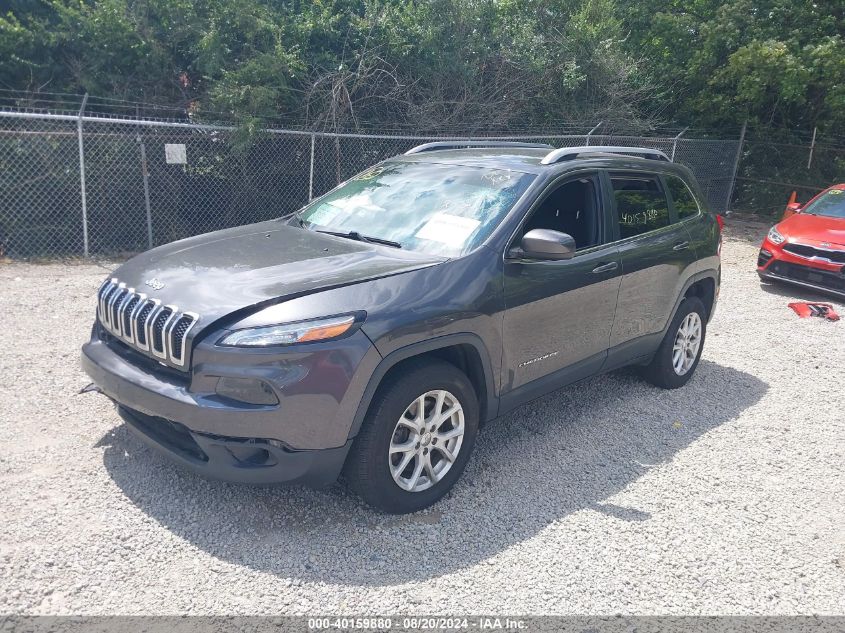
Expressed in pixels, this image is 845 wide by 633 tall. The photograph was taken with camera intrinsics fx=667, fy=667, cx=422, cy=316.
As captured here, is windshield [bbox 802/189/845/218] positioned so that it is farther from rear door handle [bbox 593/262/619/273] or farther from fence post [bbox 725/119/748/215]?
rear door handle [bbox 593/262/619/273]

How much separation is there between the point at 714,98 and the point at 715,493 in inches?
528

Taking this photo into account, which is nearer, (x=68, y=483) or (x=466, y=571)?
(x=466, y=571)

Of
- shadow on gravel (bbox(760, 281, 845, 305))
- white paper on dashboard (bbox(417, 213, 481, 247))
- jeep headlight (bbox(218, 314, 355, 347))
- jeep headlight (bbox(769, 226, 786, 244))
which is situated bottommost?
shadow on gravel (bbox(760, 281, 845, 305))

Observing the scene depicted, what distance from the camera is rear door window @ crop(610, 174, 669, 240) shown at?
467 centimetres

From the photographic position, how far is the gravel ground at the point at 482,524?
9.56 ft

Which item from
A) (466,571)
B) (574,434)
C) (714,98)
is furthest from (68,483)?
(714,98)

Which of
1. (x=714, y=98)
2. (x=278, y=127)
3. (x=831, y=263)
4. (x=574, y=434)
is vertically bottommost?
(x=574, y=434)

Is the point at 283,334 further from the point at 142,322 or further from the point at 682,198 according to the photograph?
the point at 682,198

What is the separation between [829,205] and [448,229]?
8.10 m

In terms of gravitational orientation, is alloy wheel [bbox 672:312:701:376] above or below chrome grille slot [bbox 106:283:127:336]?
below

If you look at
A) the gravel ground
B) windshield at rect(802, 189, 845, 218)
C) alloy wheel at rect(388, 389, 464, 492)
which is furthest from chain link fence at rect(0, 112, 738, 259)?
alloy wheel at rect(388, 389, 464, 492)

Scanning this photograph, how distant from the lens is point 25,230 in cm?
854

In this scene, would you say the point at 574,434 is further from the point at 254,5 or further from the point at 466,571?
the point at 254,5

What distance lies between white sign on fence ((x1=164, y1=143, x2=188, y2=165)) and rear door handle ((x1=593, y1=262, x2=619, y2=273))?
257 inches
